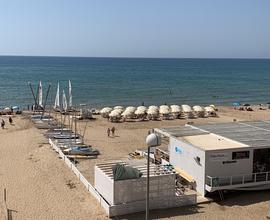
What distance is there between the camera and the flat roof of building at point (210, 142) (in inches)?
782

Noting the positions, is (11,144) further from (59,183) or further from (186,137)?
(186,137)

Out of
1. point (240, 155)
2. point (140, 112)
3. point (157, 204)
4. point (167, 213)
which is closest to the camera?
point (167, 213)

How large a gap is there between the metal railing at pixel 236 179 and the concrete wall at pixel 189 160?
515mm

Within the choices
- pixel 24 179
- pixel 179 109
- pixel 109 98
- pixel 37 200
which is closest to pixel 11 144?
pixel 24 179

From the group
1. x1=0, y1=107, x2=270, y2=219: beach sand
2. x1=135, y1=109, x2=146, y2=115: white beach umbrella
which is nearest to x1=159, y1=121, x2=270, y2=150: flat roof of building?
x1=0, y1=107, x2=270, y2=219: beach sand

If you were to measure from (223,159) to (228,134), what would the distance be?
10.5 feet

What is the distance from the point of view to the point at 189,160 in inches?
810

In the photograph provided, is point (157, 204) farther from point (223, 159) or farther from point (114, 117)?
point (114, 117)

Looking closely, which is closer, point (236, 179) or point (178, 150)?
point (236, 179)

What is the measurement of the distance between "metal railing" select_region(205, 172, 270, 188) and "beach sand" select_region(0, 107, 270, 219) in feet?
2.04

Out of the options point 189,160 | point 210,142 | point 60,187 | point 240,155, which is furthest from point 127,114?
point 240,155

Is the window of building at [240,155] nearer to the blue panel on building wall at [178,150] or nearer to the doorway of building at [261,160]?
the doorway of building at [261,160]

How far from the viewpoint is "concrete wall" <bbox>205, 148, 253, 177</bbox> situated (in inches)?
759

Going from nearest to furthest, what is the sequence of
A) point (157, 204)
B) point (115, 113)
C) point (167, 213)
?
point (167, 213)
point (157, 204)
point (115, 113)
